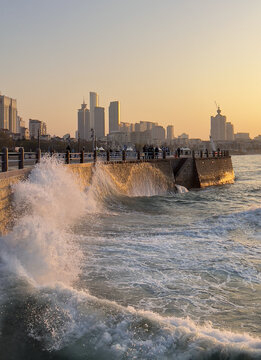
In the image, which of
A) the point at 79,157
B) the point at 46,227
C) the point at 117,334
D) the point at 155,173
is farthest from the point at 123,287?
the point at 155,173

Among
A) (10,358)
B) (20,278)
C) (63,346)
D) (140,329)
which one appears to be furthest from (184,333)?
(20,278)

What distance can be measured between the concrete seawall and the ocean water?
1.56 feet

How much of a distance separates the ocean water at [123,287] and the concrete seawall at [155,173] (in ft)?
1.56

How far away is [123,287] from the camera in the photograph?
286 inches

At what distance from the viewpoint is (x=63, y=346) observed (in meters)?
5.06

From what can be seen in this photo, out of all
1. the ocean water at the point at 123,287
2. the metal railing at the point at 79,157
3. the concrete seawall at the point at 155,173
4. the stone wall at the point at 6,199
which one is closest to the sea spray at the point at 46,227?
the ocean water at the point at 123,287

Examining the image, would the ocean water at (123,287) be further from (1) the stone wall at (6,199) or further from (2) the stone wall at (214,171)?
(2) the stone wall at (214,171)

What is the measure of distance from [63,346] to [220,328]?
226cm

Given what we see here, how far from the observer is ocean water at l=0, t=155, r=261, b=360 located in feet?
16.6

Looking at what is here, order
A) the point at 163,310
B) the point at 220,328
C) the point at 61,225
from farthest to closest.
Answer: the point at 61,225 < the point at 163,310 < the point at 220,328

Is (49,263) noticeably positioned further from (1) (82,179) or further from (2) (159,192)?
(2) (159,192)

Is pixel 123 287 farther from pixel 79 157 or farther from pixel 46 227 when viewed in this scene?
pixel 79 157

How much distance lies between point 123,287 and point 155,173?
76.5 ft

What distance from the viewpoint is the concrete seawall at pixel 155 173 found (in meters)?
11.1
